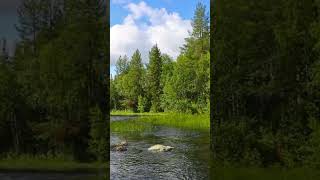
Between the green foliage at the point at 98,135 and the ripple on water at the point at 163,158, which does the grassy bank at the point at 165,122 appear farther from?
the green foliage at the point at 98,135

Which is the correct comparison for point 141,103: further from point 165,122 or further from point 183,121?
point 183,121

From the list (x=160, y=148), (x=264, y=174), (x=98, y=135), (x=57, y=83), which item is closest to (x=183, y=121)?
(x=160, y=148)

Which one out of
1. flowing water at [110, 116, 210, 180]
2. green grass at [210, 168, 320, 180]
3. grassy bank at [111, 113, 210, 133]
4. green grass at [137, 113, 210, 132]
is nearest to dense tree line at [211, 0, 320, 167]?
green grass at [210, 168, 320, 180]

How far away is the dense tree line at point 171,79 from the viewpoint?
16.1 meters

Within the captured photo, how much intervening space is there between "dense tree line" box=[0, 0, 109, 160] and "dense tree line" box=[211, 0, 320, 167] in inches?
83.1

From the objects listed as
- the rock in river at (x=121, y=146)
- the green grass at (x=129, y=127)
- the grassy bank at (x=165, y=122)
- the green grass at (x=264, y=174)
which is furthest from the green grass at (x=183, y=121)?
the green grass at (x=264, y=174)

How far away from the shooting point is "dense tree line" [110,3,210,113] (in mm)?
16062

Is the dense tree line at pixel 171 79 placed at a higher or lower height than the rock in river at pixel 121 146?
higher

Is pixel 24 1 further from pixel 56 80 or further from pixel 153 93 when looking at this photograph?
pixel 153 93

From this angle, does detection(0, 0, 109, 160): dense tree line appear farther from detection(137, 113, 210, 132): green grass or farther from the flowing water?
detection(137, 113, 210, 132): green grass

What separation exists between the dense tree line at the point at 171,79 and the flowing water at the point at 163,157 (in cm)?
124

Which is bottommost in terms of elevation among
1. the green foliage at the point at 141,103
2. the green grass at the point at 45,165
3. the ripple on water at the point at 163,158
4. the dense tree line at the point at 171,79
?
the ripple on water at the point at 163,158

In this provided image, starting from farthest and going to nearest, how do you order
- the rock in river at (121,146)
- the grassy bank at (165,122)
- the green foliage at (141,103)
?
1. the green foliage at (141,103)
2. the grassy bank at (165,122)
3. the rock in river at (121,146)

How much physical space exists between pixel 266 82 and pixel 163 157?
602 centimetres
